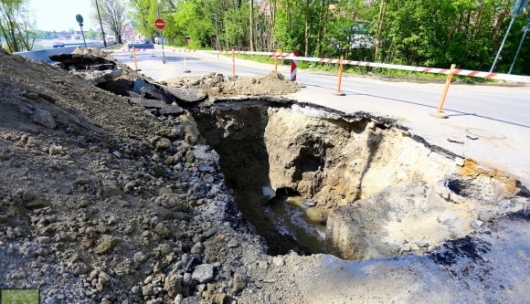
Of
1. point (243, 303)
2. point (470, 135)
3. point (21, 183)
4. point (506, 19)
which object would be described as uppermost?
point (506, 19)

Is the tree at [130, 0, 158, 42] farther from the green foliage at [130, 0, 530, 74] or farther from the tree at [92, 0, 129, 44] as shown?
the green foliage at [130, 0, 530, 74]

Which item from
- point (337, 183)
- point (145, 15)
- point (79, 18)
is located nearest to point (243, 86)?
point (337, 183)

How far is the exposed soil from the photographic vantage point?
2371mm

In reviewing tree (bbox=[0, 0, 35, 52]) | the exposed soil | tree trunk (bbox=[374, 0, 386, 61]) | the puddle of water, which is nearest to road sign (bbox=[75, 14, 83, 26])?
tree (bbox=[0, 0, 35, 52])

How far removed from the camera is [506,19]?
47.3ft

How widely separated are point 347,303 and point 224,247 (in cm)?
127

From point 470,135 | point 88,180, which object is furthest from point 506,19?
point 88,180

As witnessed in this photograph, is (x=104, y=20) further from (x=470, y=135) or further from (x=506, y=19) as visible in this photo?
(x=470, y=135)

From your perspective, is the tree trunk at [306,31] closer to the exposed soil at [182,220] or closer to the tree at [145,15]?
the exposed soil at [182,220]

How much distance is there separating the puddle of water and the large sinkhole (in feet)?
0.08

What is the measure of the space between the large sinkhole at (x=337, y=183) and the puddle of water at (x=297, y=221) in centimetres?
3

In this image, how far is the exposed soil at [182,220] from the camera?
237 centimetres

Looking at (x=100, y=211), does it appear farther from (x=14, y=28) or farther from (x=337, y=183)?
(x=14, y=28)

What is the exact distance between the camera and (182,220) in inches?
125
